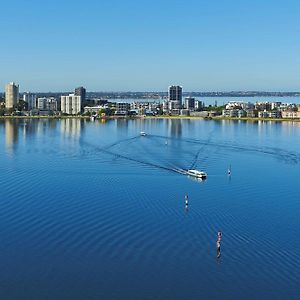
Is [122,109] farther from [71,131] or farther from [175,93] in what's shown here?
[71,131]

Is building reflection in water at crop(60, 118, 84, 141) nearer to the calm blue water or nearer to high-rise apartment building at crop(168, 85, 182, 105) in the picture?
the calm blue water

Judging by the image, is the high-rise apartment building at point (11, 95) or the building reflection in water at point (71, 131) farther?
the high-rise apartment building at point (11, 95)

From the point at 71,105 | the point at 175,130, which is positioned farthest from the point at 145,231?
the point at 71,105

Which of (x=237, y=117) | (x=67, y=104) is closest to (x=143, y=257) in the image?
(x=237, y=117)

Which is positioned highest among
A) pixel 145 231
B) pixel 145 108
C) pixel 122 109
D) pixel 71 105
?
pixel 71 105

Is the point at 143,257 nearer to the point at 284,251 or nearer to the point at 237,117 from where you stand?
the point at 284,251

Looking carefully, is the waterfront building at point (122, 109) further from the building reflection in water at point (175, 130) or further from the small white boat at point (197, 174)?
the small white boat at point (197, 174)

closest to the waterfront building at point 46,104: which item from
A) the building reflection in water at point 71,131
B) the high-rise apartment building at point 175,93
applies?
the high-rise apartment building at point 175,93

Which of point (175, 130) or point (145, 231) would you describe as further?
point (175, 130)
